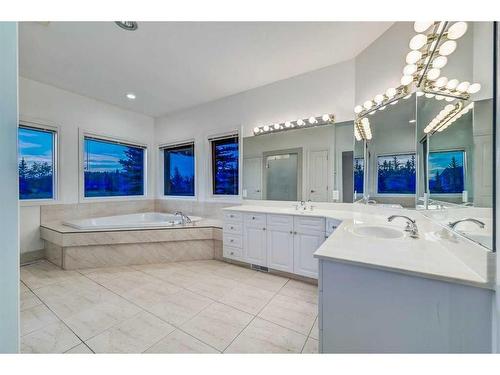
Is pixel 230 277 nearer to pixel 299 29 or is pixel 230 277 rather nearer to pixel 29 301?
pixel 29 301

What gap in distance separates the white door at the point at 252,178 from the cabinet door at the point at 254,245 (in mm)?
687

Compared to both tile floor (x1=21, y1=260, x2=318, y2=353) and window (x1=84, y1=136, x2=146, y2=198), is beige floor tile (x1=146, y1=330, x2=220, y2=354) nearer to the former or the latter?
tile floor (x1=21, y1=260, x2=318, y2=353)

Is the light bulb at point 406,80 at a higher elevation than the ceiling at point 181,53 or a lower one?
lower

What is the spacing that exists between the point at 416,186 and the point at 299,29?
72.1 inches

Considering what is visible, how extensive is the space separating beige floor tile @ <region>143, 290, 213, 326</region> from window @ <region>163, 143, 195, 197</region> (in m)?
2.28

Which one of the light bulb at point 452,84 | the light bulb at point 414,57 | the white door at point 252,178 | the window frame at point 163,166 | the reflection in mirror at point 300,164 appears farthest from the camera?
the window frame at point 163,166

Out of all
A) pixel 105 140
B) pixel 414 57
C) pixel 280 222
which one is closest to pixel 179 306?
pixel 280 222

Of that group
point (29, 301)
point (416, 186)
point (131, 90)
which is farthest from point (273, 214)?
point (131, 90)

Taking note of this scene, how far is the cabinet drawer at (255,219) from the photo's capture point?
261cm

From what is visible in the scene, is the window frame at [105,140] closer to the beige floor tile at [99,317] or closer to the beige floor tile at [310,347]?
the beige floor tile at [99,317]

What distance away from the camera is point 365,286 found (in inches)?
37.8

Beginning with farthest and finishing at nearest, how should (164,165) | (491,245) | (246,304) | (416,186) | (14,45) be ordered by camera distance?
(164,165)
(246,304)
(416,186)
(491,245)
(14,45)

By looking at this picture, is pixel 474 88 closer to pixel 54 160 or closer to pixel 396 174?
pixel 396 174

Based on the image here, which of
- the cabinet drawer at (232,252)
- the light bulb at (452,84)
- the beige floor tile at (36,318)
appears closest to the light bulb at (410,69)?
the light bulb at (452,84)
